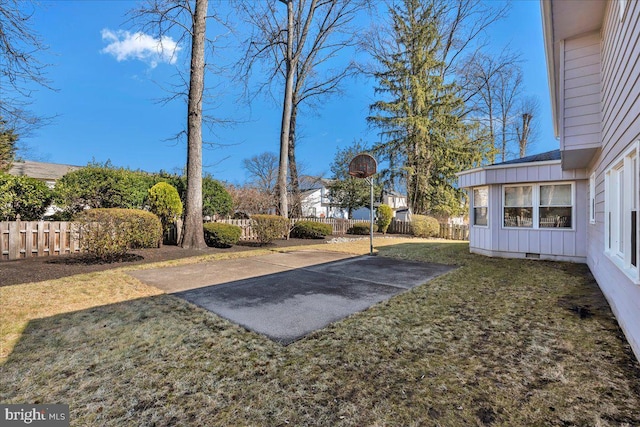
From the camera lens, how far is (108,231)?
634 centimetres

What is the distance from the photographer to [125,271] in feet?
19.0

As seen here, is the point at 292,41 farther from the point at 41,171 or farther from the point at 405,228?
the point at 41,171

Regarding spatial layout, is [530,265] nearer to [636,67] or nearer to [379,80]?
[636,67]

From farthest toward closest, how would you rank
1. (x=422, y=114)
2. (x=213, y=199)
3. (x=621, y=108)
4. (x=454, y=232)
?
(x=422, y=114), (x=454, y=232), (x=213, y=199), (x=621, y=108)

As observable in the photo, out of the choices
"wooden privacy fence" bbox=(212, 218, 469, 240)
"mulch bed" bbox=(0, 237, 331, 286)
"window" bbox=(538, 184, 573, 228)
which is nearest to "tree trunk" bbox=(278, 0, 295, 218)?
"wooden privacy fence" bbox=(212, 218, 469, 240)

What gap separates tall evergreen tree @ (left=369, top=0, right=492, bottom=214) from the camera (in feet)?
62.6

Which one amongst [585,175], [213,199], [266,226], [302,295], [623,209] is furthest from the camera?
[213,199]

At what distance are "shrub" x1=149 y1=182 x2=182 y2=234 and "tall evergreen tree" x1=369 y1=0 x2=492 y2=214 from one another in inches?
586

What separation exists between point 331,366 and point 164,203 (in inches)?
339

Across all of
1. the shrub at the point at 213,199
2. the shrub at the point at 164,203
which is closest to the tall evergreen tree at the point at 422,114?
the shrub at the point at 213,199

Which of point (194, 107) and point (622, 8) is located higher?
point (194, 107)

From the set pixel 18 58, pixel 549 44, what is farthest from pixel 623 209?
pixel 18 58

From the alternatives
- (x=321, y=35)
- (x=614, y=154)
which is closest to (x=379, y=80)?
(x=321, y=35)
